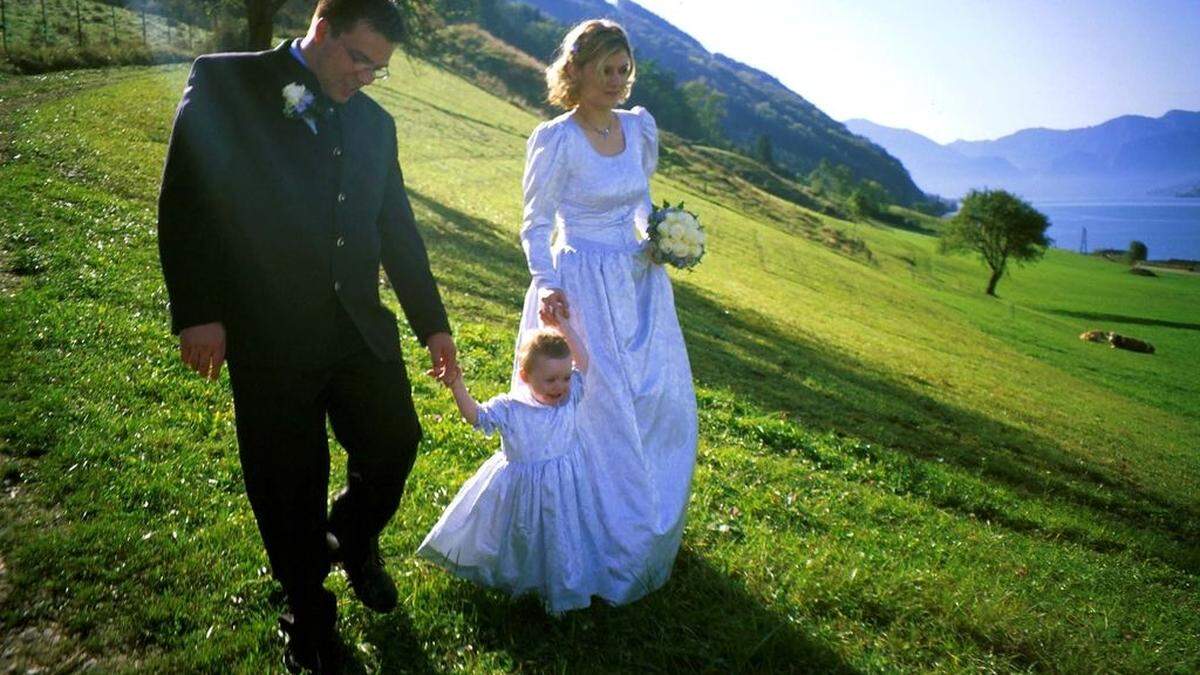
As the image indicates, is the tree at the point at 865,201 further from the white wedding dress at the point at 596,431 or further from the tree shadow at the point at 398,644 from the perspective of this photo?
the tree shadow at the point at 398,644

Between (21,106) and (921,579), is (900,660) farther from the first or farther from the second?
(21,106)

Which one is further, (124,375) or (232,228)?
(124,375)

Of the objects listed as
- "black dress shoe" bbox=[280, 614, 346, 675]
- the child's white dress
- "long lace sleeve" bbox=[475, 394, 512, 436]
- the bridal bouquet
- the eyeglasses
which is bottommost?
"black dress shoe" bbox=[280, 614, 346, 675]

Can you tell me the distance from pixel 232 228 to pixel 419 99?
5201 cm

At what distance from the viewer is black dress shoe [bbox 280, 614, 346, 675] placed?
12.0 feet

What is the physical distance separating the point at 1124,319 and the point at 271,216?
252 ft

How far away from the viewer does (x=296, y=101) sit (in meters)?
3.40

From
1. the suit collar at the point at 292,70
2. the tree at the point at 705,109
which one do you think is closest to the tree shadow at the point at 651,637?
the suit collar at the point at 292,70

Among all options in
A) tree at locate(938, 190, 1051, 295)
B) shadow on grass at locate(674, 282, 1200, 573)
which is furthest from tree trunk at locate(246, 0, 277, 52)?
tree at locate(938, 190, 1051, 295)

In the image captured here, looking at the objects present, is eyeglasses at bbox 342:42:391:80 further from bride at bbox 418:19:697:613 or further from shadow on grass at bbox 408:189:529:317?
shadow on grass at bbox 408:189:529:317

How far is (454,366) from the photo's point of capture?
4262mm

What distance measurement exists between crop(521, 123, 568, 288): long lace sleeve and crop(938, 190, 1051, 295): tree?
75860 mm

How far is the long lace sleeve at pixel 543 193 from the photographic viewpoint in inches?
188

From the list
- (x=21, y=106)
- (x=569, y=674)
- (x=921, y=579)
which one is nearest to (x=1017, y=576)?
(x=921, y=579)
